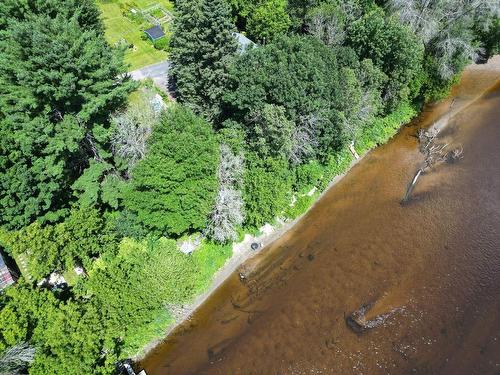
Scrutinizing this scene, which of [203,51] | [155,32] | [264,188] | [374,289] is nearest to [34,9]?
[203,51]

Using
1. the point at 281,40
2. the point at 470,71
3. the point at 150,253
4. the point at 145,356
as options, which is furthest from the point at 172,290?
the point at 470,71

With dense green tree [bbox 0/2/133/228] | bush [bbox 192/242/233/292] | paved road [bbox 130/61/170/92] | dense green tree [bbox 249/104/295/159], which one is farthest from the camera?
paved road [bbox 130/61/170/92]

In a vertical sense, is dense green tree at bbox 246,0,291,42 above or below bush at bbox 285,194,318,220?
above

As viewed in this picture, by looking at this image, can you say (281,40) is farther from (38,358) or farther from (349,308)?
(38,358)

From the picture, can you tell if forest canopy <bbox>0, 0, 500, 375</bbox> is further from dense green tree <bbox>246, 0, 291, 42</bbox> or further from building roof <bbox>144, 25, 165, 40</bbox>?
building roof <bbox>144, 25, 165, 40</bbox>

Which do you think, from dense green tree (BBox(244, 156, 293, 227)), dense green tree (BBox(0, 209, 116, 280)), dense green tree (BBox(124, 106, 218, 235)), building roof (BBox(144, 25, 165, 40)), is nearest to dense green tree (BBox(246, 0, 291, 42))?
building roof (BBox(144, 25, 165, 40))

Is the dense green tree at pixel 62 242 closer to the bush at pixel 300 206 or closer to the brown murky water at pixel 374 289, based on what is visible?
the brown murky water at pixel 374 289

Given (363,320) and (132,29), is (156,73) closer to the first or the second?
(132,29)
